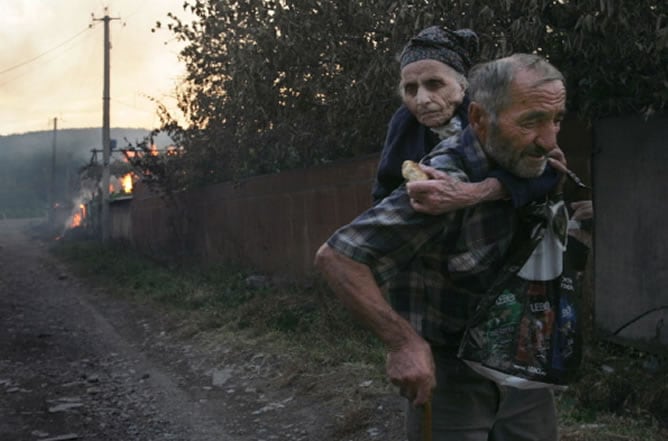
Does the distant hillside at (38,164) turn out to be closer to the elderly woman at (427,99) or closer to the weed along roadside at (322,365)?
the weed along roadside at (322,365)

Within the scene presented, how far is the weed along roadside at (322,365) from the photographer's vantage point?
17.7 feet

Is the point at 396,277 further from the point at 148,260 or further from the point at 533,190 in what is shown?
the point at 148,260

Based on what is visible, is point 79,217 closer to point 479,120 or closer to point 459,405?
point 459,405

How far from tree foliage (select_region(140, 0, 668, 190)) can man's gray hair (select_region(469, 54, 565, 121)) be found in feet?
12.1

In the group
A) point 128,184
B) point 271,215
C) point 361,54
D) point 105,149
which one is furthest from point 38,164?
point 361,54

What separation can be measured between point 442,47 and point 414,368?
4.02 ft

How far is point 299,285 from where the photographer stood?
11.9 m

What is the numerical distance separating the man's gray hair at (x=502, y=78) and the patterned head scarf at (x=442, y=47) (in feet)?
2.21

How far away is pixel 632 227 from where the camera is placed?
6.64 meters

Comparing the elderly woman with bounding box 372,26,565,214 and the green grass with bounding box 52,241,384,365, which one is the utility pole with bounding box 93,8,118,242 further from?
the elderly woman with bounding box 372,26,565,214

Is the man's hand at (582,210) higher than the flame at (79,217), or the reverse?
the man's hand at (582,210)

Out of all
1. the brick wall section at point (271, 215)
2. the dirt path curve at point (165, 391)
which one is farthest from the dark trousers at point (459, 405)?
the brick wall section at point (271, 215)

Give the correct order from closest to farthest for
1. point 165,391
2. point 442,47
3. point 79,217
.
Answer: point 442,47 → point 165,391 → point 79,217

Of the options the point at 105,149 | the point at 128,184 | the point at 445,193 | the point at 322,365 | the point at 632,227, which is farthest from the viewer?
the point at 128,184
